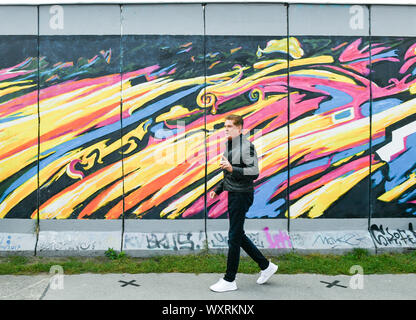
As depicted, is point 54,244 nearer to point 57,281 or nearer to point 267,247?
point 57,281

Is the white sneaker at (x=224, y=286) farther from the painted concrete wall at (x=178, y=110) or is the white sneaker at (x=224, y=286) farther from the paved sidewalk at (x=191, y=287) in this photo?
the painted concrete wall at (x=178, y=110)

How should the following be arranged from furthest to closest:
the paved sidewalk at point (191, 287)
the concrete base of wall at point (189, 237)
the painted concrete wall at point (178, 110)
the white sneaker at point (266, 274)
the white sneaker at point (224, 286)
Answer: the painted concrete wall at point (178, 110), the concrete base of wall at point (189, 237), the white sneaker at point (266, 274), the white sneaker at point (224, 286), the paved sidewalk at point (191, 287)

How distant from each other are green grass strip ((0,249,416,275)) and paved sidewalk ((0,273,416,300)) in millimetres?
155

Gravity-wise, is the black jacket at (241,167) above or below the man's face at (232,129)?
below

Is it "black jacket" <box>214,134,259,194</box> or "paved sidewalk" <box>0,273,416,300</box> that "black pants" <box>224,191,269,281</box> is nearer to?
"black jacket" <box>214,134,259,194</box>

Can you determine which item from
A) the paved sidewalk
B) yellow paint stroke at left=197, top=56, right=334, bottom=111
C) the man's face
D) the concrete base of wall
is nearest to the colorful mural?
yellow paint stroke at left=197, top=56, right=334, bottom=111

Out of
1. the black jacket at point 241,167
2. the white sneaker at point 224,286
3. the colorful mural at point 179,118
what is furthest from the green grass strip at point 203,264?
the black jacket at point 241,167

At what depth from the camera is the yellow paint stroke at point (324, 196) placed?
252 inches

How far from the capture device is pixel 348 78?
251 inches

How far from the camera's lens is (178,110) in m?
6.30

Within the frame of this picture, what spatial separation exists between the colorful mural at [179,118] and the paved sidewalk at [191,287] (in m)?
1.38

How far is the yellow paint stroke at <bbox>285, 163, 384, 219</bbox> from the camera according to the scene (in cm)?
641

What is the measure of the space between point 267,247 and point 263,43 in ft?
9.87

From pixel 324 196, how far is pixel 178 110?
255 centimetres
